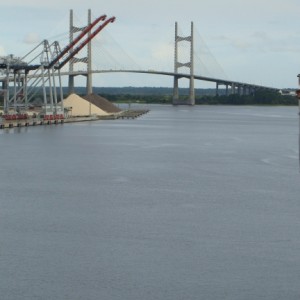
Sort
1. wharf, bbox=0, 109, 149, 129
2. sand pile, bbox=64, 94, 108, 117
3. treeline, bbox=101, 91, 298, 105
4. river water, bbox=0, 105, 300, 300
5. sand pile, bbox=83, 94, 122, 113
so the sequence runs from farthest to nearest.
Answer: treeline, bbox=101, 91, 298, 105
sand pile, bbox=83, 94, 122, 113
sand pile, bbox=64, 94, 108, 117
wharf, bbox=0, 109, 149, 129
river water, bbox=0, 105, 300, 300

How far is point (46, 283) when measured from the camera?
844 cm

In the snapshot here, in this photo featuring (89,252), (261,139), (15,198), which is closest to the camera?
(89,252)

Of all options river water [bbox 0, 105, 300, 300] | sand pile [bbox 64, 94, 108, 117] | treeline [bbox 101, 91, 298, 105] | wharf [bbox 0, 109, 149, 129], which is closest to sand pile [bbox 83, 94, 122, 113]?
wharf [bbox 0, 109, 149, 129]

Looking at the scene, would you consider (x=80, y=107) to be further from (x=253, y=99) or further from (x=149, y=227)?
(x=149, y=227)

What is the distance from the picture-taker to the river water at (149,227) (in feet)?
27.8

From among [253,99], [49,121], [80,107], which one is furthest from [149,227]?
[253,99]

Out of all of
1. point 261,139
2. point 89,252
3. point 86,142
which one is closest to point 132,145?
point 86,142

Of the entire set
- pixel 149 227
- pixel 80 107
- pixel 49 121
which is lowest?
pixel 149 227

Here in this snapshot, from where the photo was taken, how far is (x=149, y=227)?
11164 millimetres

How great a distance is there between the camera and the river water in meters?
8.46

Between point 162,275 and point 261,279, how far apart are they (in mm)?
962

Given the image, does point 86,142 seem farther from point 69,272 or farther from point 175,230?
point 69,272

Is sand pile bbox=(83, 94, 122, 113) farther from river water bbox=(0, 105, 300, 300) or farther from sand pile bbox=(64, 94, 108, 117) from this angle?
river water bbox=(0, 105, 300, 300)

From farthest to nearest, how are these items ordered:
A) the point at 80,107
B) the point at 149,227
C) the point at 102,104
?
the point at 102,104, the point at 80,107, the point at 149,227
